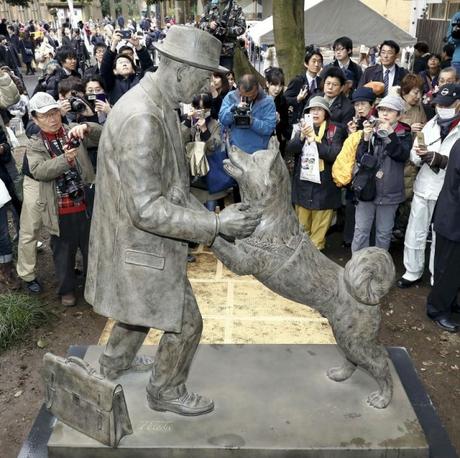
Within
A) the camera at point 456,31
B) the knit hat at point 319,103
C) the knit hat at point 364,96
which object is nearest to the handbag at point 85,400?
the knit hat at point 319,103

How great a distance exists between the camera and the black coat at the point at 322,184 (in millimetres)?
5930

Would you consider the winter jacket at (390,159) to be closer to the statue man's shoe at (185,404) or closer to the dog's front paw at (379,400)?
the dog's front paw at (379,400)

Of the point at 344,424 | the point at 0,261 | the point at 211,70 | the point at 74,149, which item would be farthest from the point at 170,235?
the point at 0,261

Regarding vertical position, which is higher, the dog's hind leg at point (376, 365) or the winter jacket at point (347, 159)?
the winter jacket at point (347, 159)

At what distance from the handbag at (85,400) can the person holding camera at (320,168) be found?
3371mm

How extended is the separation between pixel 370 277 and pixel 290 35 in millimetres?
7907

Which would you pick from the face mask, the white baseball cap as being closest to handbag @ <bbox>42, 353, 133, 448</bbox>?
the white baseball cap

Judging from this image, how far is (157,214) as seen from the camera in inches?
103

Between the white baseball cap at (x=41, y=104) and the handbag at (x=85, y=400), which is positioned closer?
the handbag at (x=85, y=400)

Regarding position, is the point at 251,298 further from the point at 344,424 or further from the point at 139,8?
the point at 139,8

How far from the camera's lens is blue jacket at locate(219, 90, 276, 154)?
255 inches

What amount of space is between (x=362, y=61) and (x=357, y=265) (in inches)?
486

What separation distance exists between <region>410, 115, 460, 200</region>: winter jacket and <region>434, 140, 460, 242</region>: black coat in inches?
17.1

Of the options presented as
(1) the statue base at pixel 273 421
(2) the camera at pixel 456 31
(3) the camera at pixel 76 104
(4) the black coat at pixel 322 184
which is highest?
(2) the camera at pixel 456 31
